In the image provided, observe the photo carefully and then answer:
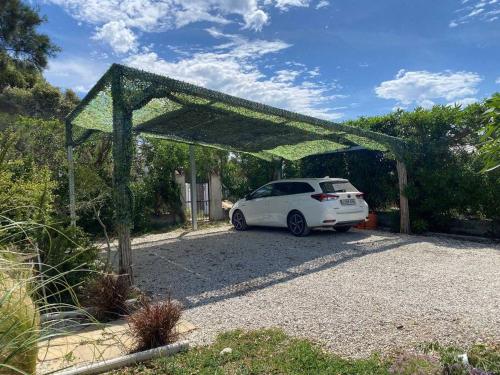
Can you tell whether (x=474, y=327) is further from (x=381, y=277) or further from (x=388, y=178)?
(x=388, y=178)

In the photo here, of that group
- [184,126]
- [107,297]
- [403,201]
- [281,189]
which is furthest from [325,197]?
[107,297]

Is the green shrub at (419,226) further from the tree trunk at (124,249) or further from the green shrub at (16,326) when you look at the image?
the green shrub at (16,326)

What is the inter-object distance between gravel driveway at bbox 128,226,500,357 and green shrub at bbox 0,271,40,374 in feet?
6.89

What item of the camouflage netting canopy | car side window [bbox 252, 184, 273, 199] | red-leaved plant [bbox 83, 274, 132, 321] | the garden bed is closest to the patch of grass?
the garden bed

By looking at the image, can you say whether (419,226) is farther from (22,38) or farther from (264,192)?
(22,38)

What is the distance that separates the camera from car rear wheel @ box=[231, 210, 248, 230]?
12469 millimetres

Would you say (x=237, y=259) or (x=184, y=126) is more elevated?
(x=184, y=126)

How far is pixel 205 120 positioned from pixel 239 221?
13.6 ft

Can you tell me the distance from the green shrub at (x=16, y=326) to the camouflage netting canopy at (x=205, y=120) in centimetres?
422

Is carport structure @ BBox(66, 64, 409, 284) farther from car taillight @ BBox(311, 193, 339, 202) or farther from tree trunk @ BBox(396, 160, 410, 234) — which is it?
car taillight @ BBox(311, 193, 339, 202)

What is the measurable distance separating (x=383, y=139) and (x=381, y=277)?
17.7 feet

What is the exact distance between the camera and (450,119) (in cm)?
1120

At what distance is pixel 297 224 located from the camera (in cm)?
1077

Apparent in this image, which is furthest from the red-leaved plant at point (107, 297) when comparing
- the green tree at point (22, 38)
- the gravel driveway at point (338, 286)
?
the green tree at point (22, 38)
